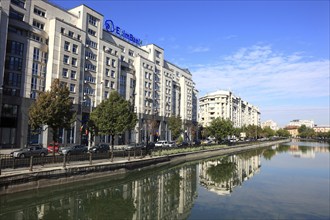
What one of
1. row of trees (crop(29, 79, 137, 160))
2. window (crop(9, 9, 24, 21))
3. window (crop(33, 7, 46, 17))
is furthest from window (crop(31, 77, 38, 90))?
row of trees (crop(29, 79, 137, 160))

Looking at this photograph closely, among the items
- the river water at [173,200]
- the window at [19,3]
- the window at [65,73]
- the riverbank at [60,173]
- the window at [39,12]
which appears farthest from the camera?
the window at [65,73]

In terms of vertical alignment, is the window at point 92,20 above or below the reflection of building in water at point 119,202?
above

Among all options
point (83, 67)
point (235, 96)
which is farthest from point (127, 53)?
point (235, 96)

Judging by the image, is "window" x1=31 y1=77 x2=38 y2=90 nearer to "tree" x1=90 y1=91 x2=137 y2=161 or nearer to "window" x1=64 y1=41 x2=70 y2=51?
"window" x1=64 y1=41 x2=70 y2=51

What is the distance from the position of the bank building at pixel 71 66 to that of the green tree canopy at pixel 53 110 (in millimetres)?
19662

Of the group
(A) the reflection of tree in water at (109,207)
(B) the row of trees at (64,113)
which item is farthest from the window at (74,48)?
(A) the reflection of tree in water at (109,207)

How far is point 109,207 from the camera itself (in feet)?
76.5

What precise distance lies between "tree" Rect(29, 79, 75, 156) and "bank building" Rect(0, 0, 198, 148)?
19.7 metres

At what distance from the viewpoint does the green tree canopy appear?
113 ft

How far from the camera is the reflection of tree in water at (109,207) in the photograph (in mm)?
21188

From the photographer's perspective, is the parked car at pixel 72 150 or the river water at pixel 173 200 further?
the parked car at pixel 72 150

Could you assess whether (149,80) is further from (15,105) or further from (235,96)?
(235,96)

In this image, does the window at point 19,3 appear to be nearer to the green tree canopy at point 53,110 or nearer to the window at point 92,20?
the window at point 92,20

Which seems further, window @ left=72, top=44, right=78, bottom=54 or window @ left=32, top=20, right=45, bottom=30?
window @ left=72, top=44, right=78, bottom=54
